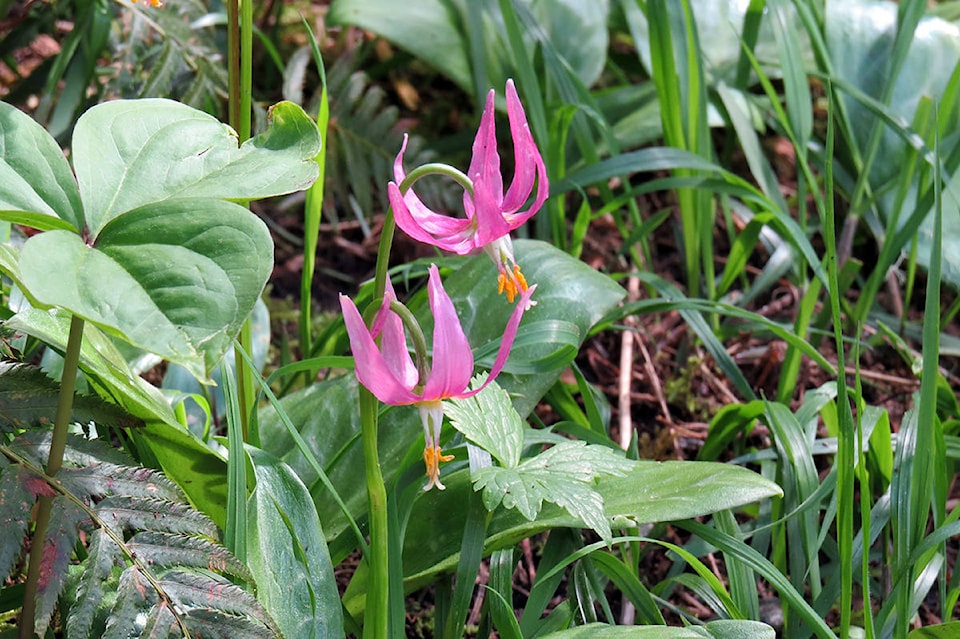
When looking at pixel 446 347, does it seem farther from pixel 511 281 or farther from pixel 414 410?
pixel 414 410

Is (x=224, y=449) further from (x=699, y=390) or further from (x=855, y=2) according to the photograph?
(x=855, y=2)

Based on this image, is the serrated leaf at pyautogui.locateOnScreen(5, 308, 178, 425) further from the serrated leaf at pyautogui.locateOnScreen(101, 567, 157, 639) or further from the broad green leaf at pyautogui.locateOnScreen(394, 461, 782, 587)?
the broad green leaf at pyautogui.locateOnScreen(394, 461, 782, 587)

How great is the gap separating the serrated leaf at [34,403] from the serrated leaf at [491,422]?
18.1 inches

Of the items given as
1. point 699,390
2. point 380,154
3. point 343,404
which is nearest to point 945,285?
point 699,390

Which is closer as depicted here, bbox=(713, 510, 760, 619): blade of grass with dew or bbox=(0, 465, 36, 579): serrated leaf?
bbox=(0, 465, 36, 579): serrated leaf

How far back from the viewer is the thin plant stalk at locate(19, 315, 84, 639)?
44.9 inches

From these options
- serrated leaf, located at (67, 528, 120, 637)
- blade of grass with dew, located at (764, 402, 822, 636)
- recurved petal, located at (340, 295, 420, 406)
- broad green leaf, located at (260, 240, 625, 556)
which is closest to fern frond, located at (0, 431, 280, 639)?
serrated leaf, located at (67, 528, 120, 637)

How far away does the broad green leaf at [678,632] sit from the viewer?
4.33ft

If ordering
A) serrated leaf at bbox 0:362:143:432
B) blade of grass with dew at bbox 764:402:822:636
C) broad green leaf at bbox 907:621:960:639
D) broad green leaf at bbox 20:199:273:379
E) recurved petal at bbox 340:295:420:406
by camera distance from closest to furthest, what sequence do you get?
1. broad green leaf at bbox 20:199:273:379
2. recurved petal at bbox 340:295:420:406
3. serrated leaf at bbox 0:362:143:432
4. broad green leaf at bbox 907:621:960:639
5. blade of grass with dew at bbox 764:402:822:636

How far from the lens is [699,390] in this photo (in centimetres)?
246

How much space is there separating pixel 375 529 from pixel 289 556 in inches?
6.6

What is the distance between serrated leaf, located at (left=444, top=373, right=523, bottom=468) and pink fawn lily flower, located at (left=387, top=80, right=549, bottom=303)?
0.68 ft

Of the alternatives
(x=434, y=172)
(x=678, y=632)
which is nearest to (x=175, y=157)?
(x=434, y=172)

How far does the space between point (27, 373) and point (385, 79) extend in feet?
7.68
